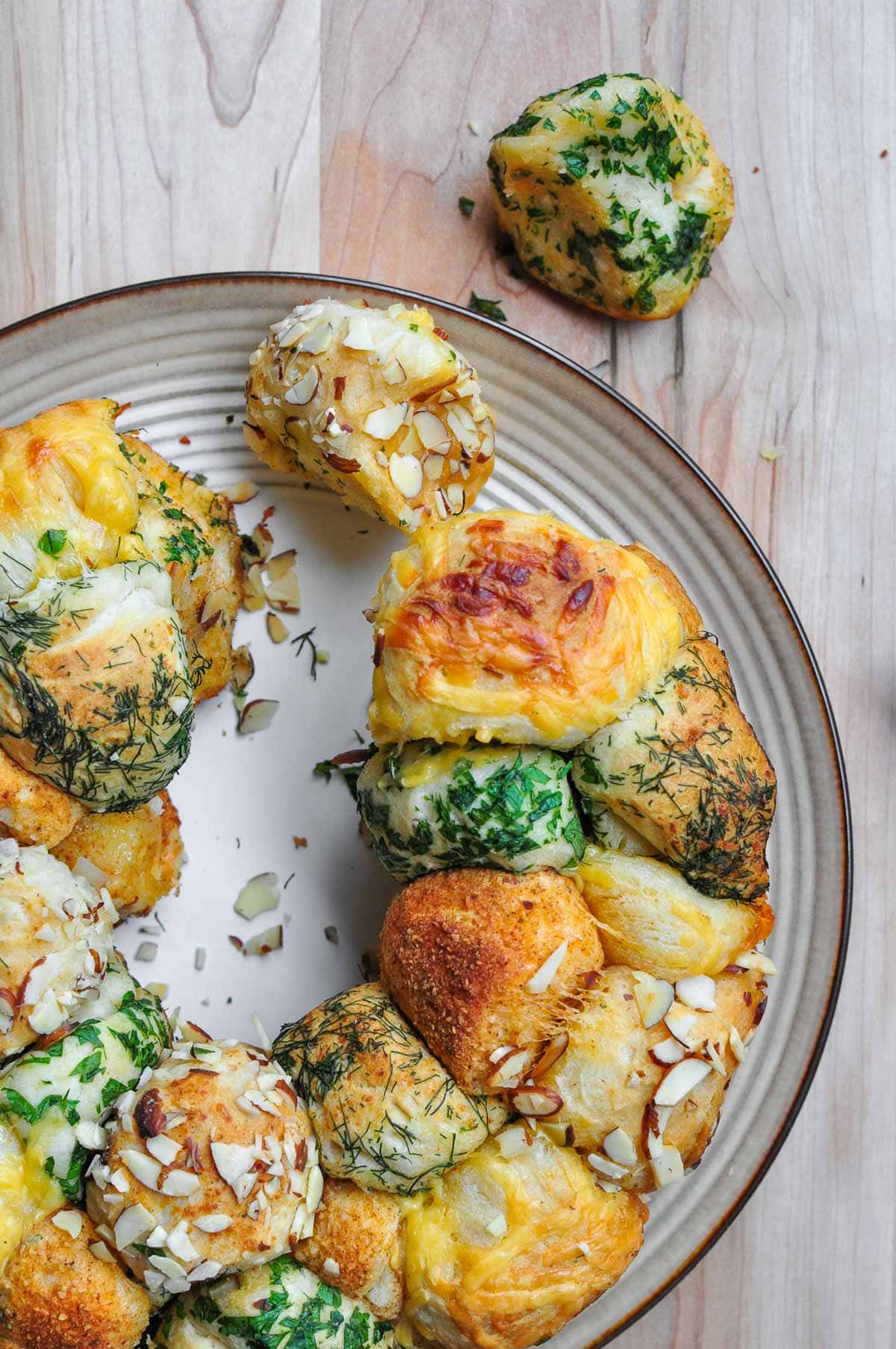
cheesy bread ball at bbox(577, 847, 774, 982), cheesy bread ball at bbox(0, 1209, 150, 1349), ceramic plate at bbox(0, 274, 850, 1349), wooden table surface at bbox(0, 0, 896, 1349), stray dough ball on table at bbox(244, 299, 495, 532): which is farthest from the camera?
wooden table surface at bbox(0, 0, 896, 1349)

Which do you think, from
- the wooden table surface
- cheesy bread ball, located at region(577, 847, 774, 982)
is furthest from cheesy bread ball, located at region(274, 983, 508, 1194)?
the wooden table surface

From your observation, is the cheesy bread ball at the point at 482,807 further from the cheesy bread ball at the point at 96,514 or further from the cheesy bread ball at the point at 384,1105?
the cheesy bread ball at the point at 96,514

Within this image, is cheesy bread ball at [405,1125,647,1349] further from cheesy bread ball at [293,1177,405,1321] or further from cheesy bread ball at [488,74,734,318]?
cheesy bread ball at [488,74,734,318]

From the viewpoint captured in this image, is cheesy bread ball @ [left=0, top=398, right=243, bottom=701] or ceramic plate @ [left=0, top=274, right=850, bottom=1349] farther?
ceramic plate @ [left=0, top=274, right=850, bottom=1349]

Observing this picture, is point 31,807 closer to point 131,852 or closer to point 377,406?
point 131,852

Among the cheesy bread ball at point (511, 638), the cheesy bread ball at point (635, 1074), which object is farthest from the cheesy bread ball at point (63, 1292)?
the cheesy bread ball at point (511, 638)

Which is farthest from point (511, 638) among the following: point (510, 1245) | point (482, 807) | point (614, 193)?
point (614, 193)
